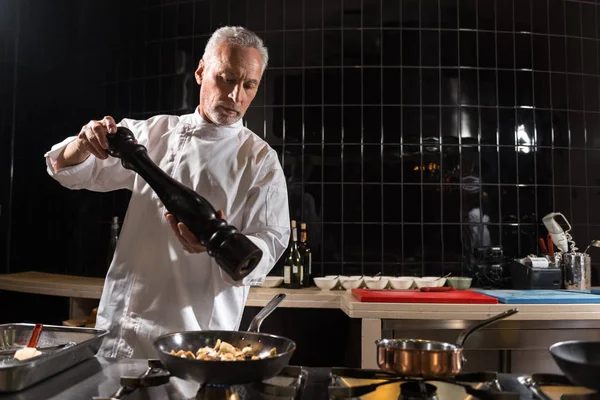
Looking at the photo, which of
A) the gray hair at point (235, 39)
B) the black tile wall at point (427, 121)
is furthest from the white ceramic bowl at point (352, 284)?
the gray hair at point (235, 39)

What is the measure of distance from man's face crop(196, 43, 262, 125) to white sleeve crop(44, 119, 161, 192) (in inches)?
11.4

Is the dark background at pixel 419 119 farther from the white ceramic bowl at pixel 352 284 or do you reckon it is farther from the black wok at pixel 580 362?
the black wok at pixel 580 362

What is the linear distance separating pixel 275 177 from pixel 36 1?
3.17 meters

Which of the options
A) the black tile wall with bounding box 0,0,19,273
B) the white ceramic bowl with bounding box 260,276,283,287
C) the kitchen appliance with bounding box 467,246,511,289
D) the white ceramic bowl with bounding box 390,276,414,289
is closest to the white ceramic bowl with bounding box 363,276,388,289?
the white ceramic bowl with bounding box 390,276,414,289

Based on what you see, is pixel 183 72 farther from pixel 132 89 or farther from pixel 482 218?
pixel 482 218

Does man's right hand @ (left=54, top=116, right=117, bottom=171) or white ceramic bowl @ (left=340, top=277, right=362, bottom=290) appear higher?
man's right hand @ (left=54, top=116, right=117, bottom=171)

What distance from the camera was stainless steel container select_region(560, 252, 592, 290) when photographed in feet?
10.1

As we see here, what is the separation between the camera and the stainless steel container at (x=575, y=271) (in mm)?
3066

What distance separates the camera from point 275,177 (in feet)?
5.29

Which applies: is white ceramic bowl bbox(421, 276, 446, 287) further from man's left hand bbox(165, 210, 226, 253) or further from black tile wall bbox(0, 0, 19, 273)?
black tile wall bbox(0, 0, 19, 273)

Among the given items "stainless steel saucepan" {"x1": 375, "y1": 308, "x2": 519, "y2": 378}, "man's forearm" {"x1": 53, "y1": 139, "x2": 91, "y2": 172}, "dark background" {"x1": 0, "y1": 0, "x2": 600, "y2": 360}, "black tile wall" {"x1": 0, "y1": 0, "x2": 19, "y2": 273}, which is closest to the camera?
"stainless steel saucepan" {"x1": 375, "y1": 308, "x2": 519, "y2": 378}

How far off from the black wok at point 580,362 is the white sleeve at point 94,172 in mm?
1267

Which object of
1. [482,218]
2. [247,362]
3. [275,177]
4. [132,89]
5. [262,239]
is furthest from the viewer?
[132,89]

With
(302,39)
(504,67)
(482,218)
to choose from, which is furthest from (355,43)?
(482,218)
